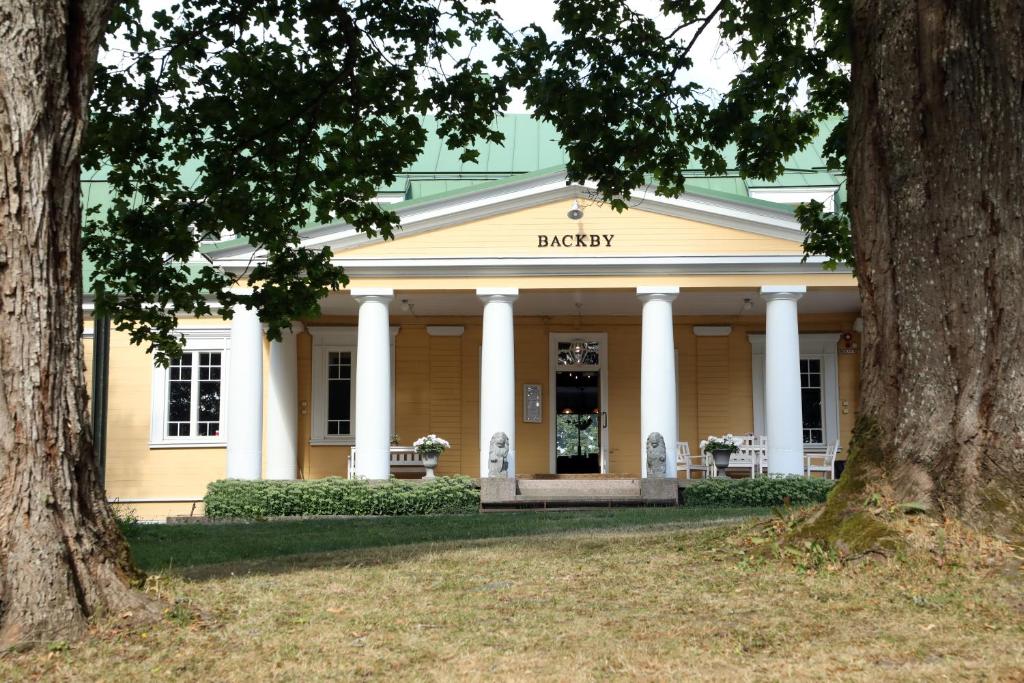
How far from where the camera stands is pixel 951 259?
691cm

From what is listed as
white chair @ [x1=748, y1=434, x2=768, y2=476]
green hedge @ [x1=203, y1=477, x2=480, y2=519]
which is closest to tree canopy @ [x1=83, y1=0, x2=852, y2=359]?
green hedge @ [x1=203, y1=477, x2=480, y2=519]

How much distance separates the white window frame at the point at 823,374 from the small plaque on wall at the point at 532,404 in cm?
473

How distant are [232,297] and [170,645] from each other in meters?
6.23

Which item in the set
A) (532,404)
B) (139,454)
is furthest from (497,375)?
(139,454)

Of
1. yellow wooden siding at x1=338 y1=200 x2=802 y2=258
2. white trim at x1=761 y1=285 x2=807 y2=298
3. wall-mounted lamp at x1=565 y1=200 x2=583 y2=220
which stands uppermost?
wall-mounted lamp at x1=565 y1=200 x2=583 y2=220

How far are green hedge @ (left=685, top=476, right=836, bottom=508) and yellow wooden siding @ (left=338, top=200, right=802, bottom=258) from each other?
4292 millimetres

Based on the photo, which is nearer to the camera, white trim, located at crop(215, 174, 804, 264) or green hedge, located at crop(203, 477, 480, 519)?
green hedge, located at crop(203, 477, 480, 519)

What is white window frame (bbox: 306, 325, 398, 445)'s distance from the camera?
24219 millimetres

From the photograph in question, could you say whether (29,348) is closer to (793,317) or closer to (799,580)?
(799,580)

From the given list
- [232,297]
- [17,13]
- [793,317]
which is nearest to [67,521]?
[17,13]

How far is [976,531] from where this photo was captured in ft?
21.9

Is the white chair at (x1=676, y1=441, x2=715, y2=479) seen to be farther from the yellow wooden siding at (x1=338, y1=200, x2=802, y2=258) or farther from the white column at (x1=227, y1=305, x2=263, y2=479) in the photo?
the white column at (x1=227, y1=305, x2=263, y2=479)

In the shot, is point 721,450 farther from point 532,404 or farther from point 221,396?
point 221,396

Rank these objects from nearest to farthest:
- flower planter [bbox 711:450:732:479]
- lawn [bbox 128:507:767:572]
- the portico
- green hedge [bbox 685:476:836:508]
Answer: lawn [bbox 128:507:767:572], green hedge [bbox 685:476:836:508], flower planter [bbox 711:450:732:479], the portico
